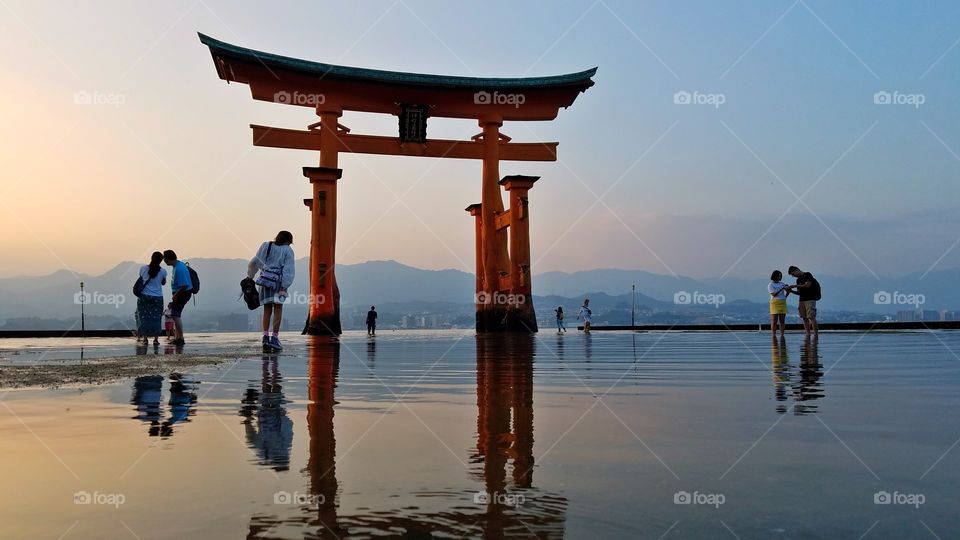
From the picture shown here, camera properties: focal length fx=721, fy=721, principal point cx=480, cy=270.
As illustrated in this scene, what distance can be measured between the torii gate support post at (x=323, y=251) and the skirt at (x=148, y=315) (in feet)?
25.5

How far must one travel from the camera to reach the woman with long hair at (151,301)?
10266mm

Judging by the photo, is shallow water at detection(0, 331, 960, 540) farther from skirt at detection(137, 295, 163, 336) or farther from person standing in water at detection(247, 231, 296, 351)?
skirt at detection(137, 295, 163, 336)

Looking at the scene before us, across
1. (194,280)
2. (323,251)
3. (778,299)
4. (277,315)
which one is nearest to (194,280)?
(194,280)

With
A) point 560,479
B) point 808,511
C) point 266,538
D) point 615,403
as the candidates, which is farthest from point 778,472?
point 615,403

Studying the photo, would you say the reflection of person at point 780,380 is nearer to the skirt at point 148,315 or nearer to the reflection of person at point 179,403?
the reflection of person at point 179,403

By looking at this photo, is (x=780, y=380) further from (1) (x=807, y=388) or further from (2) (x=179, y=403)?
(2) (x=179, y=403)

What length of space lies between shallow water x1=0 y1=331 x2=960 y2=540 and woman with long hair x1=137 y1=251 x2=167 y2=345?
24.6ft

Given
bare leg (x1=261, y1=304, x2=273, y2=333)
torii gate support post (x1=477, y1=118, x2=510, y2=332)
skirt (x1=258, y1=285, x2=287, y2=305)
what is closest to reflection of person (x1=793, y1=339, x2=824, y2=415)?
bare leg (x1=261, y1=304, x2=273, y2=333)

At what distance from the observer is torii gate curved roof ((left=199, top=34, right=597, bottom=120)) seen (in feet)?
58.7

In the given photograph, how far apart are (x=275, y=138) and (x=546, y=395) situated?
17.8m

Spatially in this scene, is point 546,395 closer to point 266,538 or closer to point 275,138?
point 266,538

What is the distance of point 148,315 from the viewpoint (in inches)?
410

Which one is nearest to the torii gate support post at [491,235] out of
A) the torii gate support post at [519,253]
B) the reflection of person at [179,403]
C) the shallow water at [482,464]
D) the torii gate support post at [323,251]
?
the torii gate support post at [519,253]

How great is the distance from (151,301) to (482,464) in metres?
10.0
